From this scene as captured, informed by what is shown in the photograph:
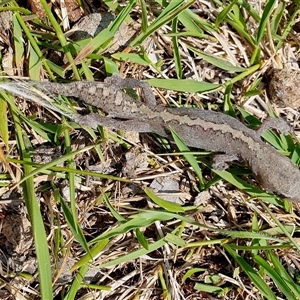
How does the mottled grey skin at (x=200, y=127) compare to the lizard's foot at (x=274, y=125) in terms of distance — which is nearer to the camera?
the mottled grey skin at (x=200, y=127)

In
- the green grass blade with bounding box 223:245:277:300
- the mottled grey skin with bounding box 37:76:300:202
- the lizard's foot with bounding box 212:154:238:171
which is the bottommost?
the green grass blade with bounding box 223:245:277:300

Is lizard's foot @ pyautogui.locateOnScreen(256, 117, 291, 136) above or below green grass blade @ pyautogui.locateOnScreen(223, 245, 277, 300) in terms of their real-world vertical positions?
above

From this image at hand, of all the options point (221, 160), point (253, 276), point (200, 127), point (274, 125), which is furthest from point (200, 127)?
point (253, 276)

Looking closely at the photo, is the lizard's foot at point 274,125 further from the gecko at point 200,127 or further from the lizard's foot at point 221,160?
the lizard's foot at point 221,160

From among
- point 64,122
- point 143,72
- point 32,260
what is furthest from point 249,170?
point 32,260

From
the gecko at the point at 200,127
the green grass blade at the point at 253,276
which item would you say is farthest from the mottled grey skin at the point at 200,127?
the green grass blade at the point at 253,276

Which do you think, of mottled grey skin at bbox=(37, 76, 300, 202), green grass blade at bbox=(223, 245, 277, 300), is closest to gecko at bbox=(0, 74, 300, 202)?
mottled grey skin at bbox=(37, 76, 300, 202)

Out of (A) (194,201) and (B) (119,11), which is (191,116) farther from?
(B) (119,11)

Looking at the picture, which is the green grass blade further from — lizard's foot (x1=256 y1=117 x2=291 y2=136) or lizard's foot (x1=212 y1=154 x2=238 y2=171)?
lizard's foot (x1=256 y1=117 x2=291 y2=136)
